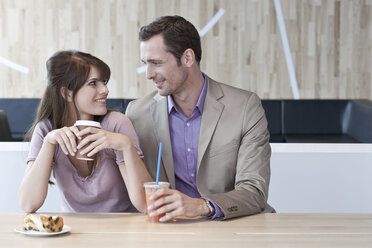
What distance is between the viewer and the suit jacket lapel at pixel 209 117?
2.00 metres

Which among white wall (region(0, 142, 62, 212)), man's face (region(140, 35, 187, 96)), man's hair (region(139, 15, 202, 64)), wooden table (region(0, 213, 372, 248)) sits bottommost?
white wall (region(0, 142, 62, 212))

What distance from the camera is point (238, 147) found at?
2.00 metres

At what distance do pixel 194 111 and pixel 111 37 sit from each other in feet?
11.7

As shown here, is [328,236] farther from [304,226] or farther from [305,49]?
[305,49]

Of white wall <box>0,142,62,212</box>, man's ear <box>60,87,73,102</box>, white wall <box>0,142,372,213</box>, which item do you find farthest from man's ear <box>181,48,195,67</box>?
white wall <box>0,142,62,212</box>

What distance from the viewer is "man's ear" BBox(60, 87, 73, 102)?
197 cm

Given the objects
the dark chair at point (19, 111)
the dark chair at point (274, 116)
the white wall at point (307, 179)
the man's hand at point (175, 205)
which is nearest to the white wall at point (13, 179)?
the white wall at point (307, 179)

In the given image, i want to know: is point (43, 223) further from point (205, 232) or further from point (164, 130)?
point (164, 130)

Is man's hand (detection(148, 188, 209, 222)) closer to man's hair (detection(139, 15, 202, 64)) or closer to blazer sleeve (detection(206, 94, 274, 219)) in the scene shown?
blazer sleeve (detection(206, 94, 274, 219))

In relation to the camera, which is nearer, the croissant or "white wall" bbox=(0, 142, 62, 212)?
the croissant

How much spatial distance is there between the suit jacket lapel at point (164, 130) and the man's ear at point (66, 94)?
1.09ft

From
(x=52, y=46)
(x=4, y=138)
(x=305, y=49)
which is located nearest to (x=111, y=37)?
(x=52, y=46)

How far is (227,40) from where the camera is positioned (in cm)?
541

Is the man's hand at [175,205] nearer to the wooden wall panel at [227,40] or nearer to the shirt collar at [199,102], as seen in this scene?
the shirt collar at [199,102]
